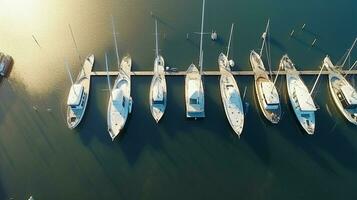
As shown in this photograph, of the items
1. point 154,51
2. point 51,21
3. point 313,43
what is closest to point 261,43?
point 313,43

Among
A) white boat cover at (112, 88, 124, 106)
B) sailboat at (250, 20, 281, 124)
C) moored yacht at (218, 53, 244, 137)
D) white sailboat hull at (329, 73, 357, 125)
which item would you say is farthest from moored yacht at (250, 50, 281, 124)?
white boat cover at (112, 88, 124, 106)

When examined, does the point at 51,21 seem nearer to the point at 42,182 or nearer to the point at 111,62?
the point at 111,62

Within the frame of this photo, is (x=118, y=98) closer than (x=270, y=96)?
Yes

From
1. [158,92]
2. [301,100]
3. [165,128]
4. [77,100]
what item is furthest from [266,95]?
[77,100]

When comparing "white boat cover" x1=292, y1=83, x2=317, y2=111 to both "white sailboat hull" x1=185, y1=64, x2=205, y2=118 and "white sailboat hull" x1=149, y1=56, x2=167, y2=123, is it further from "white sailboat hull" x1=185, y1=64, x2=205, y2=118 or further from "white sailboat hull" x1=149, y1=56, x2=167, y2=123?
"white sailboat hull" x1=149, y1=56, x2=167, y2=123

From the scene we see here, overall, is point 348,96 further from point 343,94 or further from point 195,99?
point 195,99

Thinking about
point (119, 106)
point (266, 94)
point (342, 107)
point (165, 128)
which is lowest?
point (165, 128)
